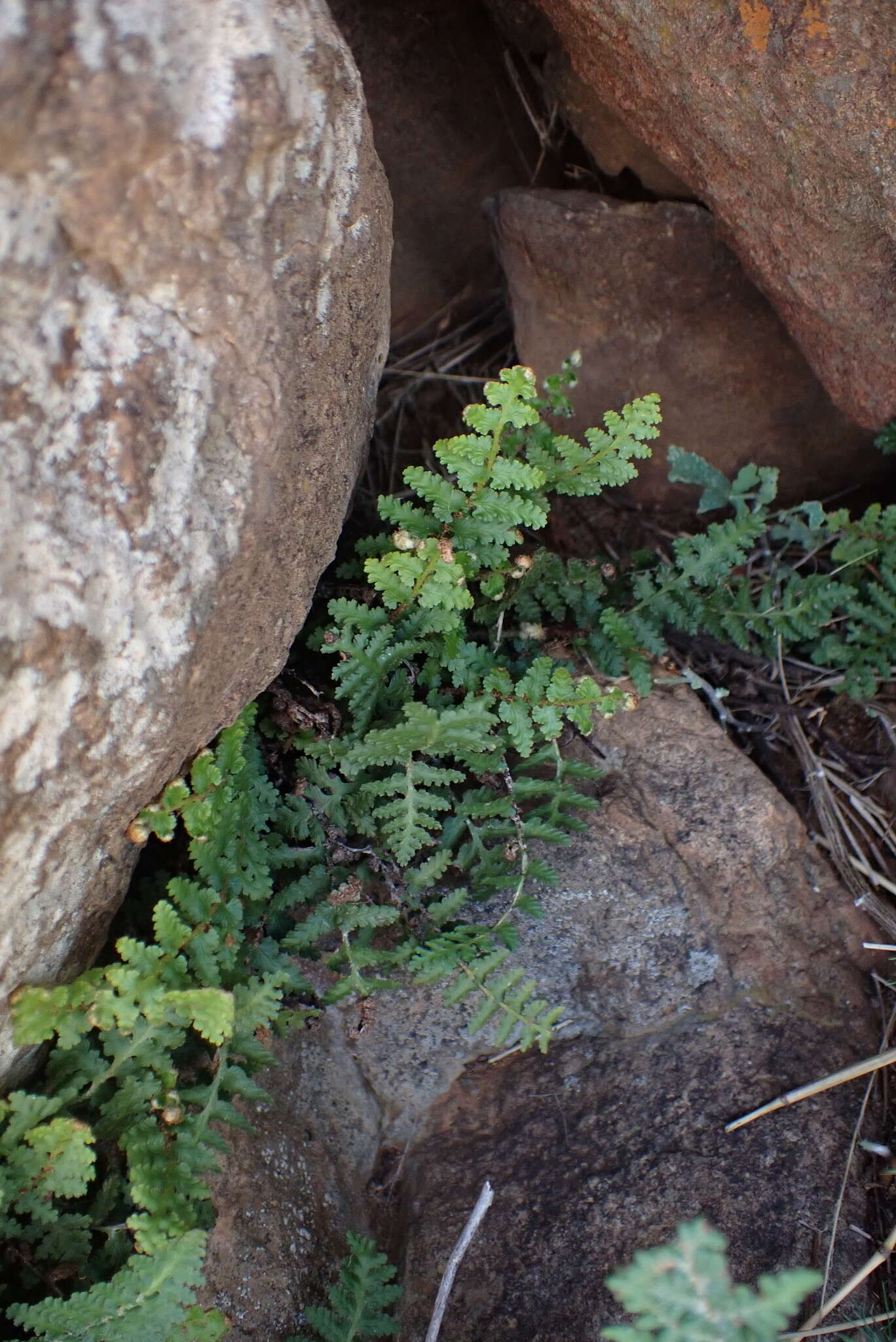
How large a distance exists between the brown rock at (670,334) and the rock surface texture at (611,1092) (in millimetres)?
1113

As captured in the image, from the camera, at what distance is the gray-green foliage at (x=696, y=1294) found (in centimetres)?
152

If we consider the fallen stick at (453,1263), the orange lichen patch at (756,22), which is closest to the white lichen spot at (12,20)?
the orange lichen patch at (756,22)

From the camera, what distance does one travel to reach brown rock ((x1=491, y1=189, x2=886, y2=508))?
11.7ft

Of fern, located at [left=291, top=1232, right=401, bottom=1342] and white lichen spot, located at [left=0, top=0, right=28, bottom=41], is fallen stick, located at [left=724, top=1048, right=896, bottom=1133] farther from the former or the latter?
white lichen spot, located at [left=0, top=0, right=28, bottom=41]

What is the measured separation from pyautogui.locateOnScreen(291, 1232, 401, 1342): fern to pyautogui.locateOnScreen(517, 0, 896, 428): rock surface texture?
9.39 ft

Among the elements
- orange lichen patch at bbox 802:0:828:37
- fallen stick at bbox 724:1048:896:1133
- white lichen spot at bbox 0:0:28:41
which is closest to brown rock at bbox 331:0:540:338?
orange lichen patch at bbox 802:0:828:37

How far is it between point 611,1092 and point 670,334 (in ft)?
8.30

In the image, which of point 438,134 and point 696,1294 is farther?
point 438,134

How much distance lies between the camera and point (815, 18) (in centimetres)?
260

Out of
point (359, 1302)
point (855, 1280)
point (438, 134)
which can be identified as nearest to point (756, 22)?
point (438, 134)

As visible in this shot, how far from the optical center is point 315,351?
2.43 metres

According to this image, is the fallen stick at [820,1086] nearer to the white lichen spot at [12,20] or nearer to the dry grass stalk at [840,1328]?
the dry grass stalk at [840,1328]

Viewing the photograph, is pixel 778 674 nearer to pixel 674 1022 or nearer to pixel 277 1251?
pixel 674 1022

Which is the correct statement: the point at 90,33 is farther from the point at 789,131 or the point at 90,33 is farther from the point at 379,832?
the point at 379,832
